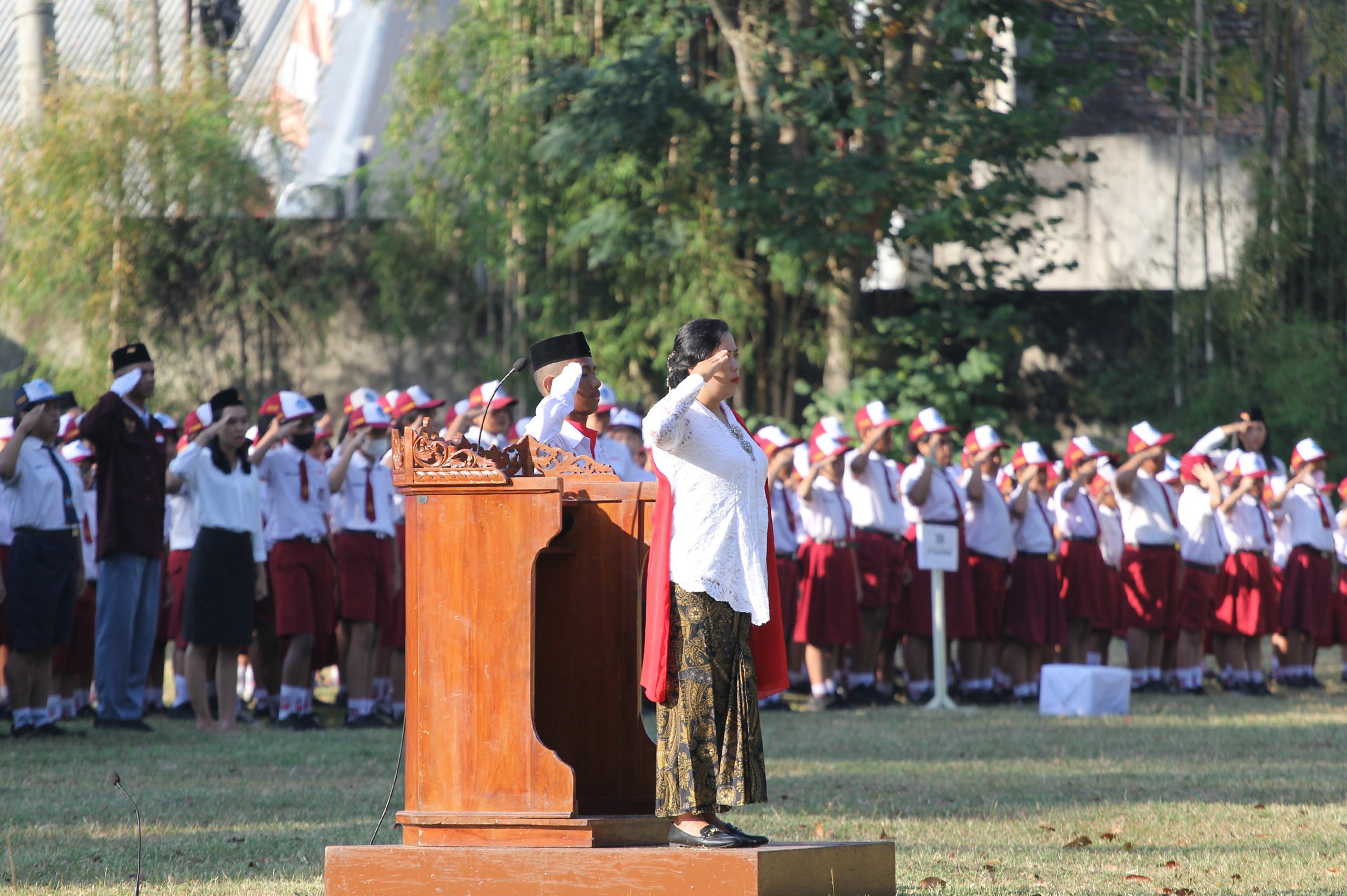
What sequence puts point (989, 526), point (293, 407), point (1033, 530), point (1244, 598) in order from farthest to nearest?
point (1244, 598) < point (1033, 530) < point (989, 526) < point (293, 407)

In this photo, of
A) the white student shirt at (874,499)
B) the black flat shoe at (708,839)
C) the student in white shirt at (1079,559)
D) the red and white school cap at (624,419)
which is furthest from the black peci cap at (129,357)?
the student in white shirt at (1079,559)

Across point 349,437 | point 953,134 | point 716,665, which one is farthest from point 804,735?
point 953,134

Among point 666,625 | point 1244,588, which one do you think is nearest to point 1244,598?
point 1244,588

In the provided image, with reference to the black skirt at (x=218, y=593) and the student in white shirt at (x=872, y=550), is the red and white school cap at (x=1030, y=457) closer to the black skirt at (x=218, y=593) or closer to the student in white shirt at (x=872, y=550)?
the student in white shirt at (x=872, y=550)

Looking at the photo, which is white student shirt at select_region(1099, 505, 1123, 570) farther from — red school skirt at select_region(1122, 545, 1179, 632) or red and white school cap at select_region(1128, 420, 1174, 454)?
red and white school cap at select_region(1128, 420, 1174, 454)

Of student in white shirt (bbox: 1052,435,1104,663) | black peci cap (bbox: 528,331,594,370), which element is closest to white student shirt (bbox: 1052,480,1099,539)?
student in white shirt (bbox: 1052,435,1104,663)

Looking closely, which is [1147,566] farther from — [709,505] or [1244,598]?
[709,505]

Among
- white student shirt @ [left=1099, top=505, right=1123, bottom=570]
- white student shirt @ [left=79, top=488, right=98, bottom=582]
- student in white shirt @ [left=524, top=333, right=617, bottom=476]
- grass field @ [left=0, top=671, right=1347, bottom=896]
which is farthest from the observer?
white student shirt @ [left=1099, top=505, right=1123, bottom=570]

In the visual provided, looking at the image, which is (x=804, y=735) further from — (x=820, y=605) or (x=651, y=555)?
(x=651, y=555)

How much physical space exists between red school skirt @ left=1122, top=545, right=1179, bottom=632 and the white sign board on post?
7.90 ft

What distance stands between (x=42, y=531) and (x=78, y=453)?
2075mm

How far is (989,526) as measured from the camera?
12617mm

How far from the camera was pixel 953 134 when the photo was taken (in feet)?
50.3

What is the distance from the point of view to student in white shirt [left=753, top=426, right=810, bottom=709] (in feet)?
39.2
